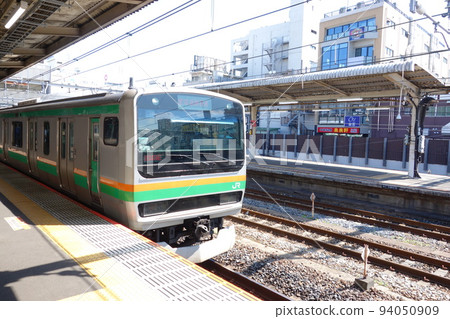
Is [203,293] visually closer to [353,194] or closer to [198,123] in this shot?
[198,123]

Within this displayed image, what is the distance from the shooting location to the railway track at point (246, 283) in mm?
5084

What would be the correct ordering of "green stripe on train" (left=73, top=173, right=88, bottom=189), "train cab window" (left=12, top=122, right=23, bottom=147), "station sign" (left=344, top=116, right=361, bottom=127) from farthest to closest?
"station sign" (left=344, top=116, right=361, bottom=127) → "train cab window" (left=12, top=122, right=23, bottom=147) → "green stripe on train" (left=73, top=173, right=88, bottom=189)

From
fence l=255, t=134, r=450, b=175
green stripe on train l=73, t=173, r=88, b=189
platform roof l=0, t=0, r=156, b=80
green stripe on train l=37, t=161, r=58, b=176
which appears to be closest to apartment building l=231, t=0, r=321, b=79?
fence l=255, t=134, r=450, b=175

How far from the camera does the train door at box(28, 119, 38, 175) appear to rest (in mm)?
8979

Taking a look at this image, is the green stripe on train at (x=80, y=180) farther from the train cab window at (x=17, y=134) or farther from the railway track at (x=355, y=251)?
the train cab window at (x=17, y=134)

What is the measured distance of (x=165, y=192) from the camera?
5.38 meters

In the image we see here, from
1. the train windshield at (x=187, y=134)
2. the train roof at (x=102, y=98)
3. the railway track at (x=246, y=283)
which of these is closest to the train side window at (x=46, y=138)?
the train roof at (x=102, y=98)

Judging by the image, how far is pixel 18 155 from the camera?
1069 cm

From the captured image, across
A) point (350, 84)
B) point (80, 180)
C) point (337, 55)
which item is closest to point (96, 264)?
point (80, 180)

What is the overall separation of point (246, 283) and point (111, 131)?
3.32 metres

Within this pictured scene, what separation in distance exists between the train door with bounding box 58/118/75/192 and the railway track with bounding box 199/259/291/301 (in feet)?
10.9

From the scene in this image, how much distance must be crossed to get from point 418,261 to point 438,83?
29.6 feet

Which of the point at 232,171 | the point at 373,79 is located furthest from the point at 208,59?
the point at 232,171

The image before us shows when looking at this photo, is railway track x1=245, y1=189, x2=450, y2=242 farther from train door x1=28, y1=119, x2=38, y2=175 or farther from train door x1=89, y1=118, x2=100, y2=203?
train door x1=28, y1=119, x2=38, y2=175
